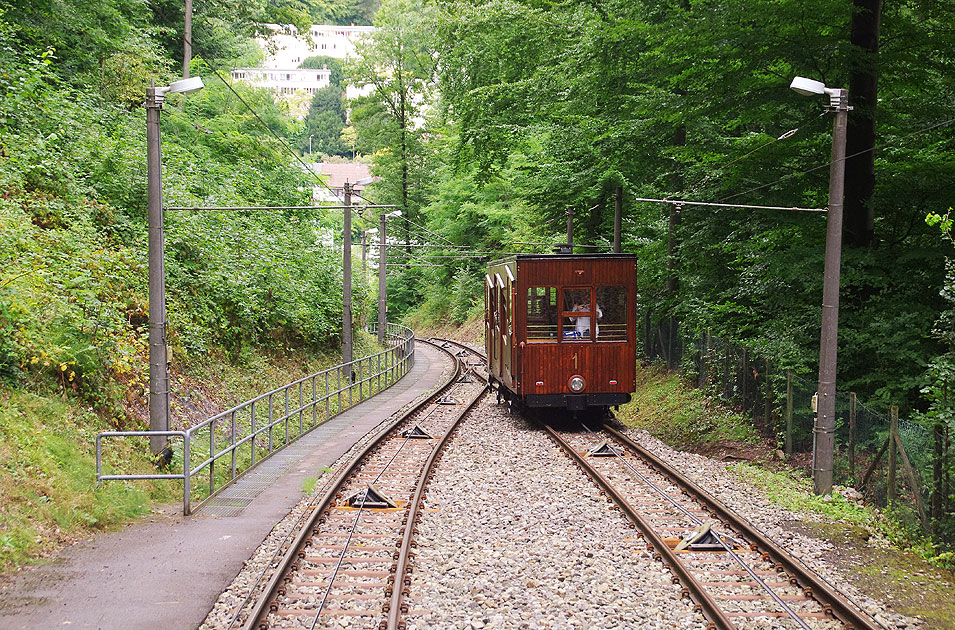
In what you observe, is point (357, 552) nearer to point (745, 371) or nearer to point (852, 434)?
point (852, 434)

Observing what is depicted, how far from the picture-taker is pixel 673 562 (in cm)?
809

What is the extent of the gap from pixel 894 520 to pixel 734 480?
9.38 ft

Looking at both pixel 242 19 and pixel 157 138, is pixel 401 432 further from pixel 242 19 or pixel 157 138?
pixel 242 19

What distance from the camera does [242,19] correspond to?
35.6m

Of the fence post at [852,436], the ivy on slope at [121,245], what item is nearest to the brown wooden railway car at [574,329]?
the fence post at [852,436]

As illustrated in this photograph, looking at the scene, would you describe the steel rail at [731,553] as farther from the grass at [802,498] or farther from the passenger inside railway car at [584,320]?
the passenger inside railway car at [584,320]

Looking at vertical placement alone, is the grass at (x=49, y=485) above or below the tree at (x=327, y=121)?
below

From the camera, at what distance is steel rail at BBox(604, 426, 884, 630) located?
6.70m

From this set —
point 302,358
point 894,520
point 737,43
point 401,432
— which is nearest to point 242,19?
point 302,358

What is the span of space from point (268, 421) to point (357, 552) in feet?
31.4

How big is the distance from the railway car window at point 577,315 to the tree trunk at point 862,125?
4.92m

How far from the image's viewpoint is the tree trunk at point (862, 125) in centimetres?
1298

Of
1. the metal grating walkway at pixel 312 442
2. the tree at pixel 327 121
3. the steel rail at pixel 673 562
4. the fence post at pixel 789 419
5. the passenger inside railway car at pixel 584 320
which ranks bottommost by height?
the metal grating walkway at pixel 312 442

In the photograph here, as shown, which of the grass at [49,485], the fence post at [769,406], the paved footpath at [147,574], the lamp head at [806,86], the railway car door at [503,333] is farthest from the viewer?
the railway car door at [503,333]
